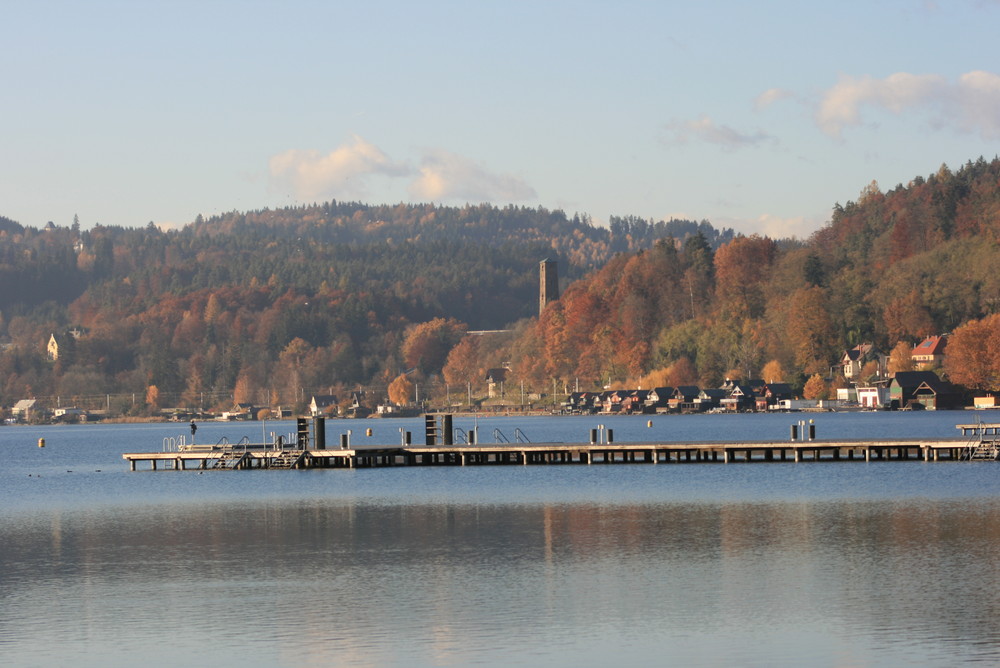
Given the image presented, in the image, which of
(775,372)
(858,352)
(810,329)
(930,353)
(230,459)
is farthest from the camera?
(775,372)

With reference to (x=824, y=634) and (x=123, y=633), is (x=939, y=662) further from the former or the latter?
(x=123, y=633)

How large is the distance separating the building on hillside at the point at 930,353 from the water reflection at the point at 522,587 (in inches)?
4474

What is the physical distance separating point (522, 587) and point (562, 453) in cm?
4550

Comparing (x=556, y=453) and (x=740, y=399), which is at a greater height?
(x=740, y=399)

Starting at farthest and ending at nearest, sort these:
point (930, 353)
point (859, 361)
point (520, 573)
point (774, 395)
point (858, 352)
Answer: point (774, 395) → point (859, 361) → point (858, 352) → point (930, 353) → point (520, 573)

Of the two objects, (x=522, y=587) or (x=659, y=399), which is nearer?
(x=522, y=587)

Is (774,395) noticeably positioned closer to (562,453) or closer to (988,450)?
(562,453)

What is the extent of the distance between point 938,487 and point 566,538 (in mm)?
22229

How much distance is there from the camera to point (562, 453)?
8231 centimetres

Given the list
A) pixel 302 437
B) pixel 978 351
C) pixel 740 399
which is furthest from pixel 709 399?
pixel 302 437

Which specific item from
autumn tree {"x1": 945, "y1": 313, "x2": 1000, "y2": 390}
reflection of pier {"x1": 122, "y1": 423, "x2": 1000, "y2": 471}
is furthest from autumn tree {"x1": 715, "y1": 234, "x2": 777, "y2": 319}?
reflection of pier {"x1": 122, "y1": 423, "x2": 1000, "y2": 471}

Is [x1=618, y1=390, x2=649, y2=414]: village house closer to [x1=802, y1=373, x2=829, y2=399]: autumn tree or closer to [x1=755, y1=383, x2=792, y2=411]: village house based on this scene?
[x1=755, y1=383, x2=792, y2=411]: village house

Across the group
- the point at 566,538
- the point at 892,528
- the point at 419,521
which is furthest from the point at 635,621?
the point at 419,521

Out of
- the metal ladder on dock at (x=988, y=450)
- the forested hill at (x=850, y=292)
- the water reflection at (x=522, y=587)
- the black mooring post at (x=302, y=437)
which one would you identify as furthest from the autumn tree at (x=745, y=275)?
the water reflection at (x=522, y=587)
